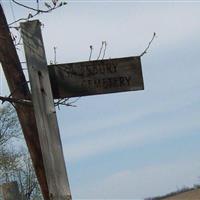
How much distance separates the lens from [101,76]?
17.3 ft

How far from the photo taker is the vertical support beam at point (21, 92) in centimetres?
574

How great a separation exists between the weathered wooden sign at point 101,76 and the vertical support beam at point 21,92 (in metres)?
0.61

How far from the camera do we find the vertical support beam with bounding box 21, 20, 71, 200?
5121 millimetres

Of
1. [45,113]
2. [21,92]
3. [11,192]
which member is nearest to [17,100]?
[21,92]

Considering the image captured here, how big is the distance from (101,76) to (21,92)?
2.92 ft

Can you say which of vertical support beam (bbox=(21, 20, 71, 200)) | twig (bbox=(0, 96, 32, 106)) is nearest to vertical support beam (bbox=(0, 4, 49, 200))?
twig (bbox=(0, 96, 32, 106))

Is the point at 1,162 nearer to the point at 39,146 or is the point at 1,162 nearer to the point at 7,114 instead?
the point at 7,114

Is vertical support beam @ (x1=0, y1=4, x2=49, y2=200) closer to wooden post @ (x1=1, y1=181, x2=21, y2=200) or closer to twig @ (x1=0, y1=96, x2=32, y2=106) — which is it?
twig @ (x1=0, y1=96, x2=32, y2=106)

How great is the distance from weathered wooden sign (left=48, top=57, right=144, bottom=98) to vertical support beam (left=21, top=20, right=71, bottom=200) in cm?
12

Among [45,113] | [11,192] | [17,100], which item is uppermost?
[17,100]

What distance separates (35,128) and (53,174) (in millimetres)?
744

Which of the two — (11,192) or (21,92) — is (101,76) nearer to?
(21,92)

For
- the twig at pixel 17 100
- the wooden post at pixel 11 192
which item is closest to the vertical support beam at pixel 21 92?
the twig at pixel 17 100

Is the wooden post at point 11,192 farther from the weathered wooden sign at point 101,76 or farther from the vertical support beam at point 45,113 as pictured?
the weathered wooden sign at point 101,76
